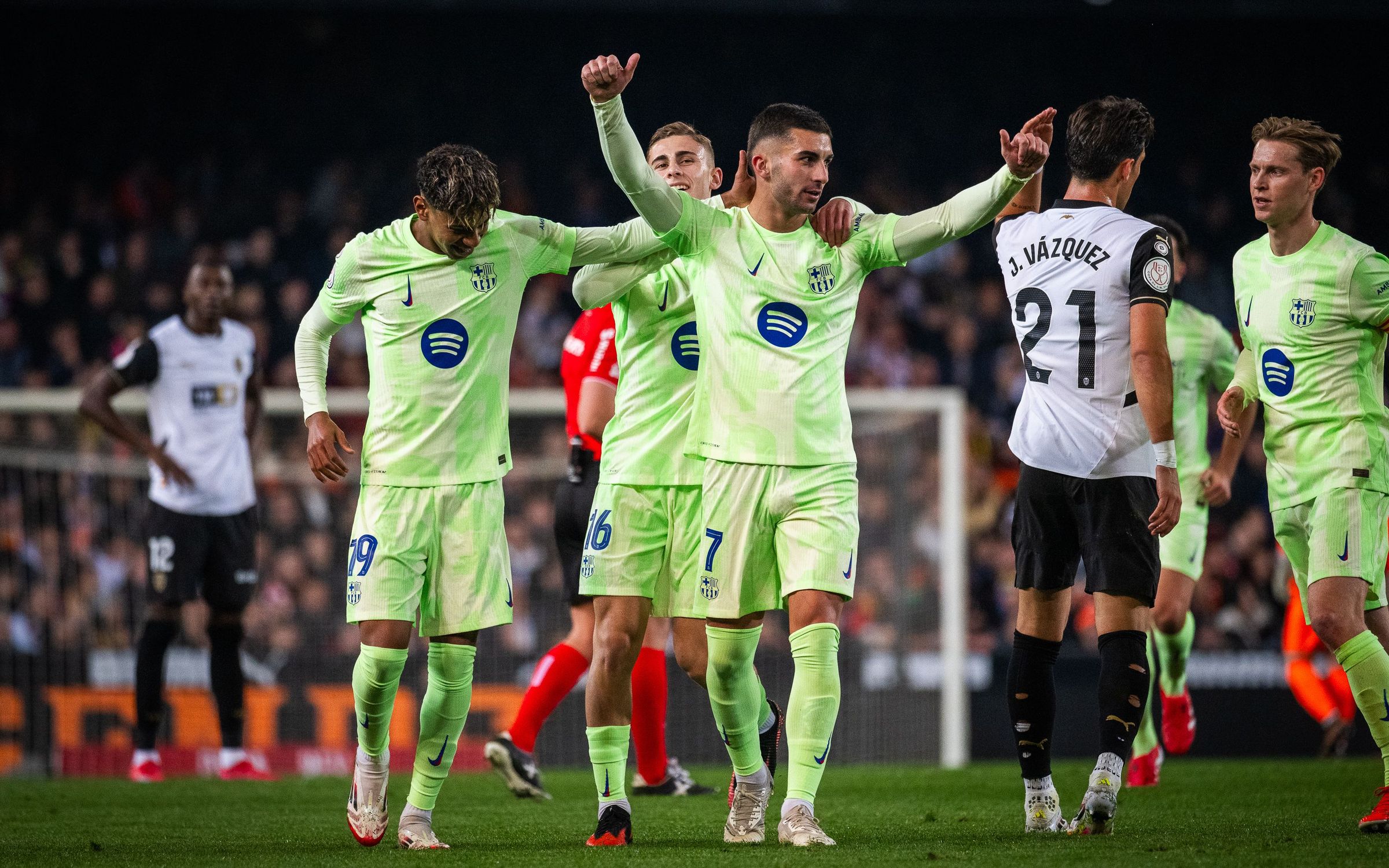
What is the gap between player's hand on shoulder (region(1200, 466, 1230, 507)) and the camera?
7293 millimetres

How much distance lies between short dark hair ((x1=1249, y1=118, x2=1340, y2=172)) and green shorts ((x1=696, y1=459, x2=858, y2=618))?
219 centimetres

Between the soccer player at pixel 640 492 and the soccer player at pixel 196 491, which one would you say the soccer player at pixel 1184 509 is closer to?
the soccer player at pixel 640 492

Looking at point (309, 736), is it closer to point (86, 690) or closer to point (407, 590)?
point (86, 690)

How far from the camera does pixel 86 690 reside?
10750 millimetres

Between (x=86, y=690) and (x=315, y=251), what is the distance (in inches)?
293

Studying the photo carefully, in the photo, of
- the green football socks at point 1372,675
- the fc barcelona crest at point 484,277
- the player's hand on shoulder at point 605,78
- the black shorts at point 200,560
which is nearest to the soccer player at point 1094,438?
the green football socks at point 1372,675

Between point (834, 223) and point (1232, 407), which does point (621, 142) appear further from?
point (1232, 407)

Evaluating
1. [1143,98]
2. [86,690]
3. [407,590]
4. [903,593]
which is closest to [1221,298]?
[1143,98]

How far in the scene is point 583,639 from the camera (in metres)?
7.44

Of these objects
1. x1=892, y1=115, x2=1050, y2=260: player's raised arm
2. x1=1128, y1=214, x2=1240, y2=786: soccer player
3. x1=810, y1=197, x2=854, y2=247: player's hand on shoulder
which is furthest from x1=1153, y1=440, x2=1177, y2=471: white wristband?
x1=1128, y1=214, x2=1240, y2=786: soccer player

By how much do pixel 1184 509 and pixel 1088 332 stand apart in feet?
9.77

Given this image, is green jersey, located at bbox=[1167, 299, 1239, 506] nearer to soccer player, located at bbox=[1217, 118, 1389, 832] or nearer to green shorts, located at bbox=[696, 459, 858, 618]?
soccer player, located at bbox=[1217, 118, 1389, 832]

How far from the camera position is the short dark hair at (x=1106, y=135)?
17.1 feet

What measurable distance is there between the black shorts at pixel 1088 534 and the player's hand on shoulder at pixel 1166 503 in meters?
0.15
